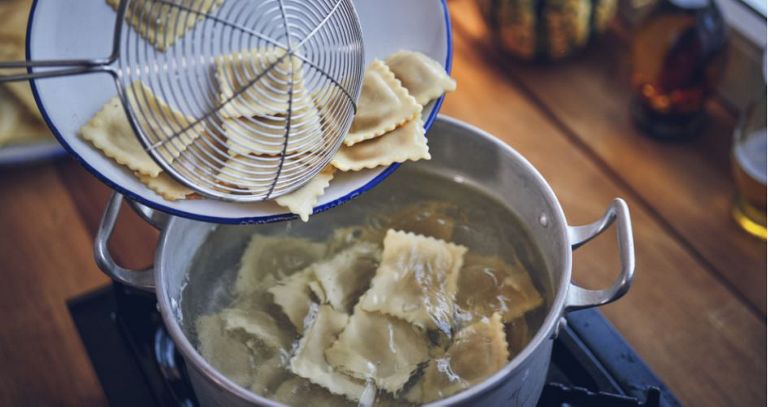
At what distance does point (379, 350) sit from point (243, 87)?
226mm

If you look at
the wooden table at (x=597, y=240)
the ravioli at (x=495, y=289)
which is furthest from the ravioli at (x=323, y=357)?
the wooden table at (x=597, y=240)

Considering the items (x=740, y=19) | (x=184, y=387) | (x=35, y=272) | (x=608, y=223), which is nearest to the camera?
(x=608, y=223)

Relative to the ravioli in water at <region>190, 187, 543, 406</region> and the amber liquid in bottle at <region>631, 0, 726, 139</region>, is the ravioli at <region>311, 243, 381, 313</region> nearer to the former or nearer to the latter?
the ravioli in water at <region>190, 187, 543, 406</region>

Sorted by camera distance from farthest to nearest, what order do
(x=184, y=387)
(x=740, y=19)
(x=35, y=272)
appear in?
(x=740, y=19), (x=35, y=272), (x=184, y=387)

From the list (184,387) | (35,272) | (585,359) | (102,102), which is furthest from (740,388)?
(35,272)

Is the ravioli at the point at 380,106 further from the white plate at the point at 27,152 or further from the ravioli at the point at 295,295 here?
the white plate at the point at 27,152

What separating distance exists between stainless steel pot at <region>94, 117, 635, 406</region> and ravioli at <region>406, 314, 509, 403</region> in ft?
0.12

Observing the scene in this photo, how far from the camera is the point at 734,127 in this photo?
37.5 inches

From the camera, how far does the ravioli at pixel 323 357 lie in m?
0.59

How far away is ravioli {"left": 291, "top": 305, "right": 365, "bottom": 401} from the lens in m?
0.59

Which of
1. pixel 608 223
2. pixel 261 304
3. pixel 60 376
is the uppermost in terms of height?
pixel 608 223

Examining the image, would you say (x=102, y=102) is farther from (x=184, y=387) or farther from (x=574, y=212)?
(x=574, y=212)

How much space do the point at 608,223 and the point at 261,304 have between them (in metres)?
0.29

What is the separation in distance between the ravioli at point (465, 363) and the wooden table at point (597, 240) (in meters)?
0.21
